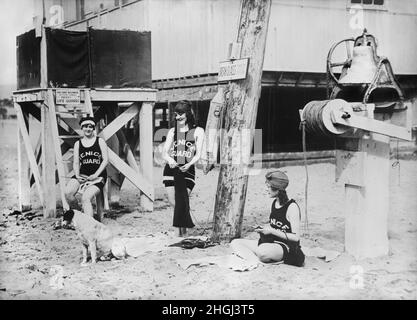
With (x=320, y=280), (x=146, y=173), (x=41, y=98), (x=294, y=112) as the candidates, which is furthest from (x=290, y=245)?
(x=294, y=112)

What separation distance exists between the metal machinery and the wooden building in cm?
773

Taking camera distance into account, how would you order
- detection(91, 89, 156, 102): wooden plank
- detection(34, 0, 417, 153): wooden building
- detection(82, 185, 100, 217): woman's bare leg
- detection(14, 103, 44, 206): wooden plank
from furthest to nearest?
detection(34, 0, 417, 153): wooden building
detection(14, 103, 44, 206): wooden plank
detection(91, 89, 156, 102): wooden plank
detection(82, 185, 100, 217): woman's bare leg

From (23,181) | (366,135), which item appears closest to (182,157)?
(366,135)

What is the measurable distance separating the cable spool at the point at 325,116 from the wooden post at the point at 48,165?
16.5 ft

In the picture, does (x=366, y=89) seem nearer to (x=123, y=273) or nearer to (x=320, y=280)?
(x=320, y=280)

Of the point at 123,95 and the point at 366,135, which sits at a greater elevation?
the point at 123,95

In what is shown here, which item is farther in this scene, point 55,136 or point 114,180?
point 114,180

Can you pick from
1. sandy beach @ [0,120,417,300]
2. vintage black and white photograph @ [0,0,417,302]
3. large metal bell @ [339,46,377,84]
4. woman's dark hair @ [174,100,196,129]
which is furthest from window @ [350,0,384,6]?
large metal bell @ [339,46,377,84]

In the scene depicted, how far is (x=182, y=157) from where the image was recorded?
7.60 meters

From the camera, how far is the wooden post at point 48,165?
9367 millimetres

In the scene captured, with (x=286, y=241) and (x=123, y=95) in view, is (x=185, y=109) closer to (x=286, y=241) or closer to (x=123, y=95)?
(x=286, y=241)

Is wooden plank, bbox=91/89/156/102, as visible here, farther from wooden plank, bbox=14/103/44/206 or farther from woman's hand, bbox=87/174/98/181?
woman's hand, bbox=87/174/98/181

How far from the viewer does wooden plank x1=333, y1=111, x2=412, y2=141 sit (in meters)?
5.98

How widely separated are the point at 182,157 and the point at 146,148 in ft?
8.99
